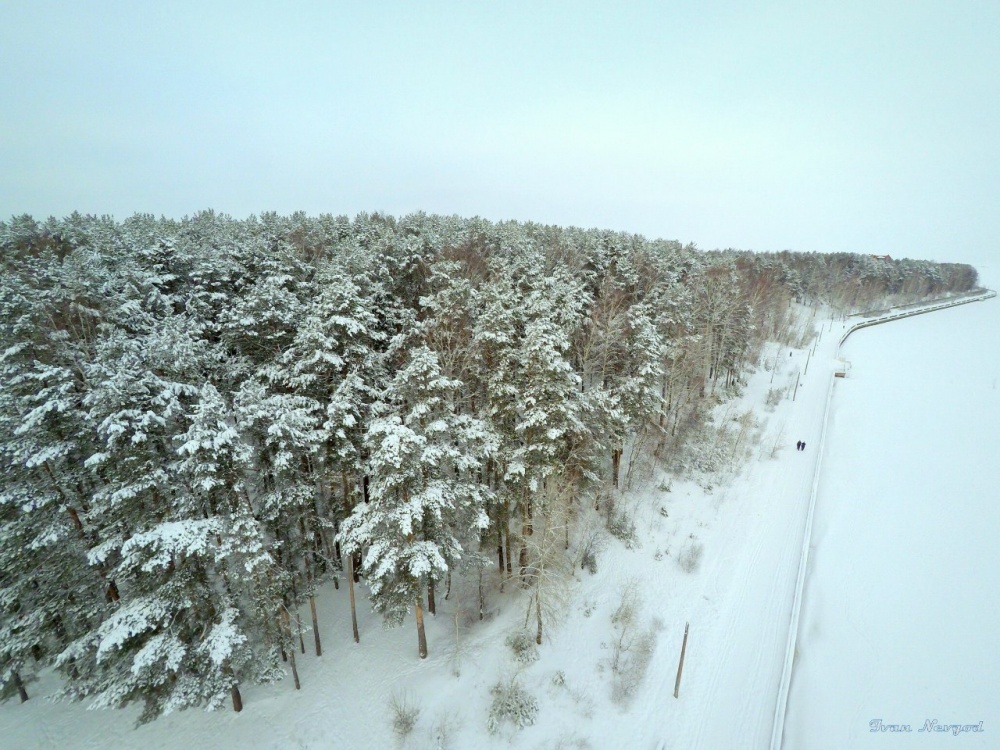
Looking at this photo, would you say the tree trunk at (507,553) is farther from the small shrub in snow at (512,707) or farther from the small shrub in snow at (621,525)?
the small shrub in snow at (621,525)

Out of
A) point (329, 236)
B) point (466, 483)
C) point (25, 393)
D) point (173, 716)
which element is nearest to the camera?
point (25, 393)

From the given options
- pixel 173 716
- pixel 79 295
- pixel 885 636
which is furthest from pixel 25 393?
pixel 885 636

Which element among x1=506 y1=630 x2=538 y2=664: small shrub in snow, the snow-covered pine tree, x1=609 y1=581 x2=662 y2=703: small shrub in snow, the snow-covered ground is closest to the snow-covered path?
the snow-covered ground

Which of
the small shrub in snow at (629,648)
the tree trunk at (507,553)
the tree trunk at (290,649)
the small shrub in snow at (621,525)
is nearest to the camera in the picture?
the tree trunk at (290,649)

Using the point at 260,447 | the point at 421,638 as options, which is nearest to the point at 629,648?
the point at 421,638

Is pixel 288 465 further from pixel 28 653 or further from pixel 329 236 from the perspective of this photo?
pixel 329 236

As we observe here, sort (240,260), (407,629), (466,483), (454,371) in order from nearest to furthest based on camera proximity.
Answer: (466,483) → (407,629) → (454,371) → (240,260)

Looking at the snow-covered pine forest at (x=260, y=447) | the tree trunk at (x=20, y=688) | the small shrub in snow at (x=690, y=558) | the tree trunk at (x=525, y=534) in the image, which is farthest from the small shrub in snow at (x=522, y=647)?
the tree trunk at (x=20, y=688)
